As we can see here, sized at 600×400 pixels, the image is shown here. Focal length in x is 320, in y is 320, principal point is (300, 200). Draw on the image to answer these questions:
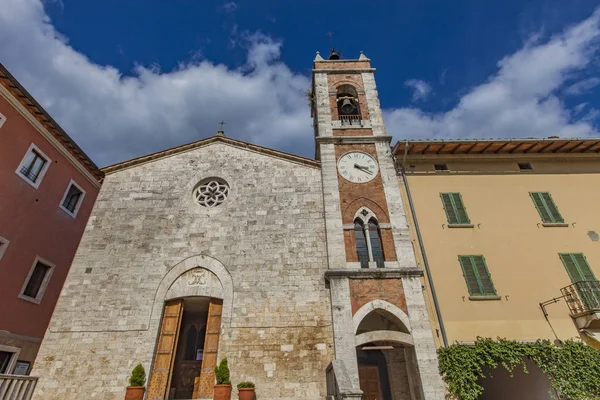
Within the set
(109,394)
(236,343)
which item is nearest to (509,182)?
(236,343)

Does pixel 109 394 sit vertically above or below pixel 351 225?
below

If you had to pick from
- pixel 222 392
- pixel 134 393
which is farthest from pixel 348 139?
pixel 134 393

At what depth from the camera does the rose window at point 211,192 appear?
11.9m

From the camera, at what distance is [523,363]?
8812mm

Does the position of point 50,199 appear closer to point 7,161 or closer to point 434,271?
point 7,161

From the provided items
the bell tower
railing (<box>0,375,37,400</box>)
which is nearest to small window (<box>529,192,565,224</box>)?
the bell tower

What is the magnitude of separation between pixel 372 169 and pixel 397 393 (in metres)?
7.65

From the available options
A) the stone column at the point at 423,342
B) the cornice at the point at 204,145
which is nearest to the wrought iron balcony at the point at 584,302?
the stone column at the point at 423,342

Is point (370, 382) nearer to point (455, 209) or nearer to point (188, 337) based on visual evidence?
point (455, 209)

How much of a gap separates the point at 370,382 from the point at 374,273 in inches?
165

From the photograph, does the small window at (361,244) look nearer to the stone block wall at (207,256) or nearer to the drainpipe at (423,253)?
the stone block wall at (207,256)

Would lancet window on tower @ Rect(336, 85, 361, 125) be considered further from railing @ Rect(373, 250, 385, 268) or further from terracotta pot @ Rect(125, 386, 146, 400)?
terracotta pot @ Rect(125, 386, 146, 400)

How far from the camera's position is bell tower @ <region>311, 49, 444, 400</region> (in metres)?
9.08

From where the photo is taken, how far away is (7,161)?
32.9 feet
